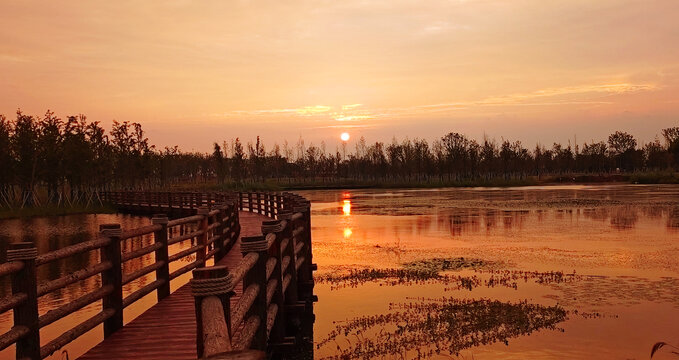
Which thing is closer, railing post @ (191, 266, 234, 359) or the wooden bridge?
railing post @ (191, 266, 234, 359)

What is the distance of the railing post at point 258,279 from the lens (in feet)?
20.7

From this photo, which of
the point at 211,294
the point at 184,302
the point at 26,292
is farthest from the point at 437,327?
the point at 211,294

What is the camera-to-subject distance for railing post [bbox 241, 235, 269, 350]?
6301mm

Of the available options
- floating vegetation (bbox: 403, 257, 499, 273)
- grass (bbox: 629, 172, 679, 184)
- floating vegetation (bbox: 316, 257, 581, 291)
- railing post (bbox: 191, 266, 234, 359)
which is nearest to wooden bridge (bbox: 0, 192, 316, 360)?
railing post (bbox: 191, 266, 234, 359)

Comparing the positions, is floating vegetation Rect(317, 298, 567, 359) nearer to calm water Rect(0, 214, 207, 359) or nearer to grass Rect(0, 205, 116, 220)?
calm water Rect(0, 214, 207, 359)

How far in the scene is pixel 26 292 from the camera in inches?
231

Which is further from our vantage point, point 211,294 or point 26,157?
point 26,157

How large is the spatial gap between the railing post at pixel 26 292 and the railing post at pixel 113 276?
1.93 m

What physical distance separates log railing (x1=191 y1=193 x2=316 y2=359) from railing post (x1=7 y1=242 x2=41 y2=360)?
1.97m

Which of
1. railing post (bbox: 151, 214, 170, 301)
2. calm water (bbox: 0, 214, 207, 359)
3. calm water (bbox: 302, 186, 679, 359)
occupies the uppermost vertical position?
railing post (bbox: 151, 214, 170, 301)

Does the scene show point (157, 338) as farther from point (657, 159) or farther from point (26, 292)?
point (657, 159)

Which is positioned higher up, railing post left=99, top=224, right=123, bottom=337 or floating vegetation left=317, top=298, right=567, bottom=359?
railing post left=99, top=224, right=123, bottom=337

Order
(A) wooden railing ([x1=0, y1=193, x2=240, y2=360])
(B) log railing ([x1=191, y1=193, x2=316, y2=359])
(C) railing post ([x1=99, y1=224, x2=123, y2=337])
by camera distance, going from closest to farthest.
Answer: (B) log railing ([x1=191, y1=193, x2=316, y2=359]), (A) wooden railing ([x1=0, y1=193, x2=240, y2=360]), (C) railing post ([x1=99, y1=224, x2=123, y2=337])

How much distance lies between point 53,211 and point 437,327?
47.3 metres
